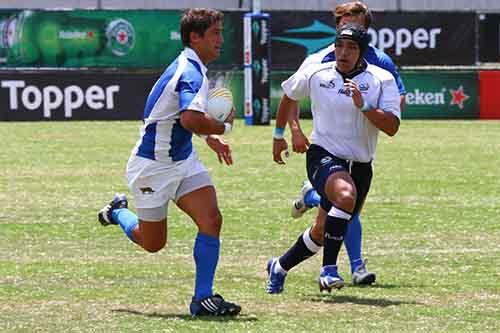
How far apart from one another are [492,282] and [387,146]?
505 inches

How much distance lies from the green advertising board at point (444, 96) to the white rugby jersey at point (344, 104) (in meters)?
21.1

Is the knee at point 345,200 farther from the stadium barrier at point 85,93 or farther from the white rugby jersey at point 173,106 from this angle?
the stadium barrier at point 85,93

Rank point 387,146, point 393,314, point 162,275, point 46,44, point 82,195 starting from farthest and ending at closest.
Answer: point 46,44 < point 387,146 < point 82,195 < point 162,275 < point 393,314

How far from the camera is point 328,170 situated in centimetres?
833

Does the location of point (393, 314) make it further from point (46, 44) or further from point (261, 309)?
point (46, 44)

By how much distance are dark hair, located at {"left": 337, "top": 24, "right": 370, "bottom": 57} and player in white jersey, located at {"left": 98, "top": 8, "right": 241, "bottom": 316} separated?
860 millimetres

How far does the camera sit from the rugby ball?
7.54 metres

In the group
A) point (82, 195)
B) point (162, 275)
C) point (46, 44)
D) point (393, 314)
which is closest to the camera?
point (393, 314)

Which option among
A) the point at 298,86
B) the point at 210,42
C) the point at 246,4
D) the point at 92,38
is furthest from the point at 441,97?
the point at 210,42

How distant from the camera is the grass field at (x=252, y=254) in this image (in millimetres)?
7598

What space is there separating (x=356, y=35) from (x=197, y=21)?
1.09 meters

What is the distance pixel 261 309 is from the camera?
7.88 m

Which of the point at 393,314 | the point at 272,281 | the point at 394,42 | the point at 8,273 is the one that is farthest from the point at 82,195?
the point at 394,42

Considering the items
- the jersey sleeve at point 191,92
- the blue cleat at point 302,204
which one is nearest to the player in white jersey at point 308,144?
the blue cleat at point 302,204
